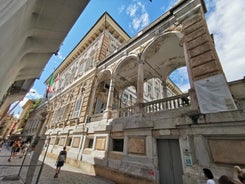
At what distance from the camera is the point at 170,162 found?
5.25 meters

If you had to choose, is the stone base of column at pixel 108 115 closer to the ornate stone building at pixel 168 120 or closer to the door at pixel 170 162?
the ornate stone building at pixel 168 120

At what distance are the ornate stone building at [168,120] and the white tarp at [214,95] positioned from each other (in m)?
0.03

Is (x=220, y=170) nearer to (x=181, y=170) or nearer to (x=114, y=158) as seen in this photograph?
(x=181, y=170)

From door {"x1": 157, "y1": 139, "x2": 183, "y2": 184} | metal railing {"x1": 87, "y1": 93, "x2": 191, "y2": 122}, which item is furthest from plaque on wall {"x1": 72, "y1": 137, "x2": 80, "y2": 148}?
door {"x1": 157, "y1": 139, "x2": 183, "y2": 184}

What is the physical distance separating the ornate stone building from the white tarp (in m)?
0.03

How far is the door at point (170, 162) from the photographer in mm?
4996

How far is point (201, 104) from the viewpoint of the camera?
4.81 metres

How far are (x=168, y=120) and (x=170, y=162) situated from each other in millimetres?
1815

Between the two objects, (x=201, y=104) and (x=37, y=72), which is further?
(x=37, y=72)

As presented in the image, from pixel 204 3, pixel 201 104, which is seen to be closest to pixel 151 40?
pixel 204 3

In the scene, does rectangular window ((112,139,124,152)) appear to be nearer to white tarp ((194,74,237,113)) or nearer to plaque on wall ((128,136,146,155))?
plaque on wall ((128,136,146,155))

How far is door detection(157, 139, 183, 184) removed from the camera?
16.4 ft

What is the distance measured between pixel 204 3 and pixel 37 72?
9.76 metres

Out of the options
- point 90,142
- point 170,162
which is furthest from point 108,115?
point 170,162
